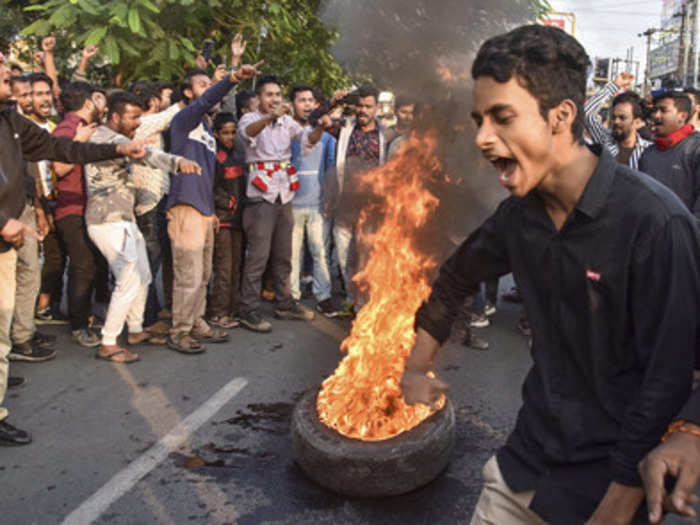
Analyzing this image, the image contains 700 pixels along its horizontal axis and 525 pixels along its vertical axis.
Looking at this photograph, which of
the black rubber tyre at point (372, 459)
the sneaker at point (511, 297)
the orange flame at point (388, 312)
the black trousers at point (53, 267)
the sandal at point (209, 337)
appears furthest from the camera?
the sneaker at point (511, 297)

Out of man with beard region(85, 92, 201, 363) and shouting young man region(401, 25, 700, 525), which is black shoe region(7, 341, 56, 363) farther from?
shouting young man region(401, 25, 700, 525)

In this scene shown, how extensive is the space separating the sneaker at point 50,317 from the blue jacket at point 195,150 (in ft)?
6.31

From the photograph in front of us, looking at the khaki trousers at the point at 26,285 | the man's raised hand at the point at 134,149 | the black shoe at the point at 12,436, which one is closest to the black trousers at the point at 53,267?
the khaki trousers at the point at 26,285

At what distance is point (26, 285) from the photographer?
5266 millimetres

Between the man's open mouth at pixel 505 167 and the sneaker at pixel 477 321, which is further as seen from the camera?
the sneaker at pixel 477 321

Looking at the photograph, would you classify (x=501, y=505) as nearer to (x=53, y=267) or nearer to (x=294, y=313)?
(x=294, y=313)

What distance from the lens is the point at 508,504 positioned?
5.64 ft

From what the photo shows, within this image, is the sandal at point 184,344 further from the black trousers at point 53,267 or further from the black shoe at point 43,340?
the black trousers at point 53,267

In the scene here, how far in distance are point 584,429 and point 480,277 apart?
0.60 m

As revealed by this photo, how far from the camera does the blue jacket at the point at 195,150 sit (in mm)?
5305

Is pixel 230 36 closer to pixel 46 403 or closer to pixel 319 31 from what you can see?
pixel 319 31

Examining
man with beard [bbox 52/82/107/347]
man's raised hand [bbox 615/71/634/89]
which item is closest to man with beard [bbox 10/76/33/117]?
man with beard [bbox 52/82/107/347]

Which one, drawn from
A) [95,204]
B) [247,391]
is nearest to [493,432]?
[247,391]

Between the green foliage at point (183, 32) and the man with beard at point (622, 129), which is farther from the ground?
the green foliage at point (183, 32)
